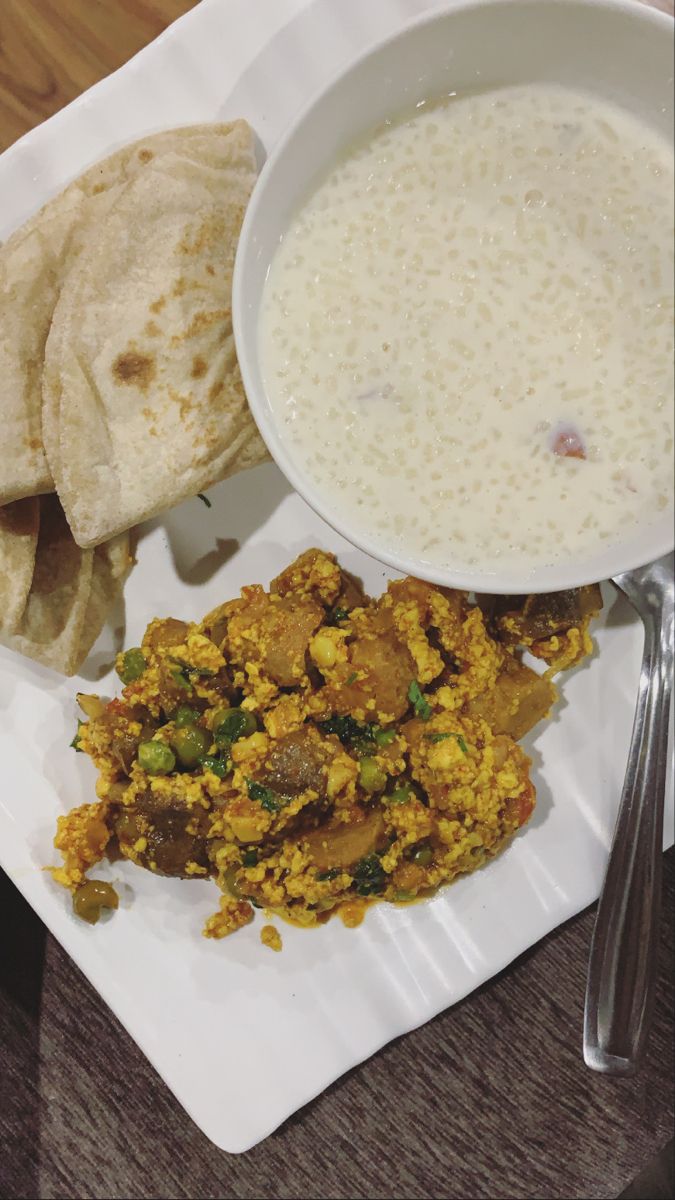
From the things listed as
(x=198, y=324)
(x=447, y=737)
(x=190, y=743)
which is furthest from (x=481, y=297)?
(x=190, y=743)

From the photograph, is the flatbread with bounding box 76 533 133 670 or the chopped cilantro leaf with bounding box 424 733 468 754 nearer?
the chopped cilantro leaf with bounding box 424 733 468 754

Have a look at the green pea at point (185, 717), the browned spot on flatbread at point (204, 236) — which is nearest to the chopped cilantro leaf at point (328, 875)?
the green pea at point (185, 717)

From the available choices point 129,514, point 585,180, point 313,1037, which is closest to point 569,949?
point 313,1037

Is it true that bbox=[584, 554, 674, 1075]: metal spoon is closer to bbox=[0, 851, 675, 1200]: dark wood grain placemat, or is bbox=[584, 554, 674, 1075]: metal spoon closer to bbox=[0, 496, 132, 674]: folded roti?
bbox=[0, 851, 675, 1200]: dark wood grain placemat

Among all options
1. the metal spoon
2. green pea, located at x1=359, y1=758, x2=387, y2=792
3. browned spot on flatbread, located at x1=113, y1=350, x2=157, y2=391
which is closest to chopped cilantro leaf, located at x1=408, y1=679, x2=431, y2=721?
green pea, located at x1=359, y1=758, x2=387, y2=792

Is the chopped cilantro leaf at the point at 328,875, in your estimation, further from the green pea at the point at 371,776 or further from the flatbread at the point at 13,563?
the flatbread at the point at 13,563

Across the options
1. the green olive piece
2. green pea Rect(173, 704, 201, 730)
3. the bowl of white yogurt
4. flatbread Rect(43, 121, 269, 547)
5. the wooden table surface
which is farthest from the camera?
the wooden table surface

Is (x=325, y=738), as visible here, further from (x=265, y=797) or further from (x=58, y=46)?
(x=58, y=46)
